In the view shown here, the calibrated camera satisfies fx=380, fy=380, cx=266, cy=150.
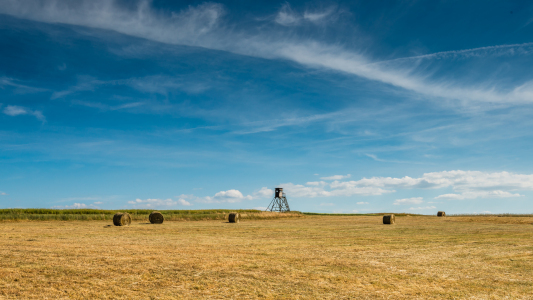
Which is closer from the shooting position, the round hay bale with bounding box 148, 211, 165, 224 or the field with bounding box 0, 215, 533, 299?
the field with bounding box 0, 215, 533, 299

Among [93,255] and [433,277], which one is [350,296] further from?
[93,255]

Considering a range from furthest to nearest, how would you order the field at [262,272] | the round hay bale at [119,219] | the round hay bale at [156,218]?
the round hay bale at [156,218] → the round hay bale at [119,219] → the field at [262,272]

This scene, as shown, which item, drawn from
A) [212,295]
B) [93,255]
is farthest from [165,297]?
[93,255]

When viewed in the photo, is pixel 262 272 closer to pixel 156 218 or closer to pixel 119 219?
pixel 119 219

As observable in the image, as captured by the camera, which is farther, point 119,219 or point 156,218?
point 156,218

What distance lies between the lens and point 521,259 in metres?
14.7

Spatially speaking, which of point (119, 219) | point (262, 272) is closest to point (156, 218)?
point (119, 219)

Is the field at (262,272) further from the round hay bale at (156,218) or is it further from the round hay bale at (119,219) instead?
the round hay bale at (156,218)

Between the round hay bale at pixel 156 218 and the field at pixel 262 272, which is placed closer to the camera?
the field at pixel 262 272

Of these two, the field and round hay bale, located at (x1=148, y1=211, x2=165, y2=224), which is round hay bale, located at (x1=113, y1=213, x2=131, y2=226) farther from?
the field

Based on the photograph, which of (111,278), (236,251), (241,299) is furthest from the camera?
(236,251)

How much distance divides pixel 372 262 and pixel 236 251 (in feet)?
19.0

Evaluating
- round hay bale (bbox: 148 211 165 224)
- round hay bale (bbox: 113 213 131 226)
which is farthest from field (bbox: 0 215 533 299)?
round hay bale (bbox: 148 211 165 224)

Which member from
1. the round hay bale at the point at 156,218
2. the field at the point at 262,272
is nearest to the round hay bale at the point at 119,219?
the round hay bale at the point at 156,218
